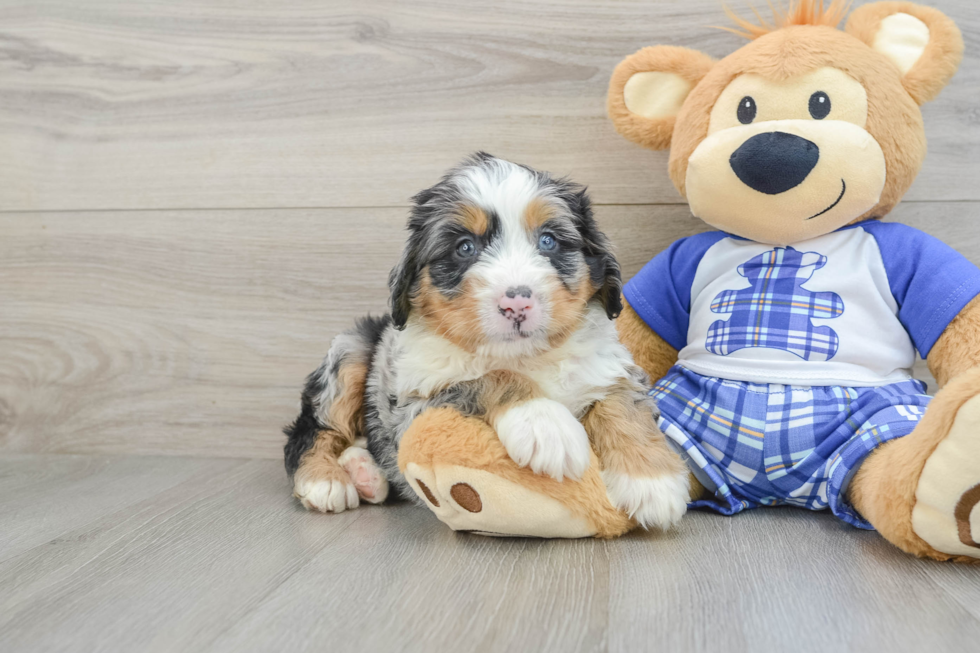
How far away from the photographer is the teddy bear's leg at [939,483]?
1082 mm

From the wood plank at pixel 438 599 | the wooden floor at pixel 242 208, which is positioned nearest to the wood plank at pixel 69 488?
the wooden floor at pixel 242 208

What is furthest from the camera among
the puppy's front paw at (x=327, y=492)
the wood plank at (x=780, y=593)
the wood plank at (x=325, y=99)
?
the wood plank at (x=325, y=99)

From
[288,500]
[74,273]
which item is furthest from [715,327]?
[74,273]

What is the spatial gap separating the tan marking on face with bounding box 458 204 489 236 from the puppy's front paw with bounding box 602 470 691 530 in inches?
20.0

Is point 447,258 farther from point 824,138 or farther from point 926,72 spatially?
point 926,72

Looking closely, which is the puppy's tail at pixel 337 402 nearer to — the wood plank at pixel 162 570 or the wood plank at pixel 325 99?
the wood plank at pixel 162 570

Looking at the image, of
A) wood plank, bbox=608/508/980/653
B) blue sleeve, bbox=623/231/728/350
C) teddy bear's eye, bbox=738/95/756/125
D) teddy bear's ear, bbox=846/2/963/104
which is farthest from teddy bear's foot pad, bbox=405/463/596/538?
teddy bear's ear, bbox=846/2/963/104

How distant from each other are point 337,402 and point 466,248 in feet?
1.91

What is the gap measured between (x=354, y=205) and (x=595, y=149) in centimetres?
69

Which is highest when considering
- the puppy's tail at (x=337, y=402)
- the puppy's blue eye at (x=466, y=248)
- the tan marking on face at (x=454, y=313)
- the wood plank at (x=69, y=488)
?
the puppy's blue eye at (x=466, y=248)

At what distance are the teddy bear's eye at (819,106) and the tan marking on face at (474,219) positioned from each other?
696mm

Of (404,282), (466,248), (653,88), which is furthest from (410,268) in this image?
(653,88)

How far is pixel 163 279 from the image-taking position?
2.15 m

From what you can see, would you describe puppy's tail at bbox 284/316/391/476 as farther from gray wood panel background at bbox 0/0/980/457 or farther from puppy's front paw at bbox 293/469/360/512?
gray wood panel background at bbox 0/0/980/457
